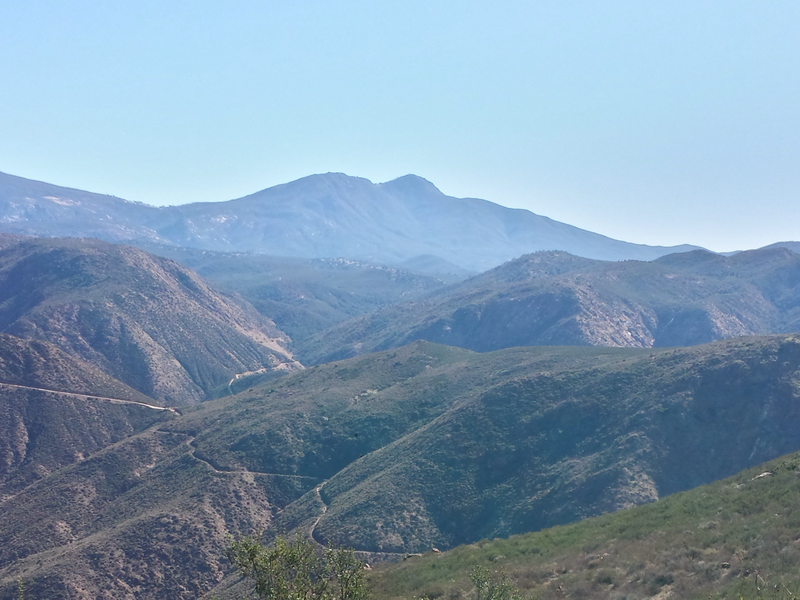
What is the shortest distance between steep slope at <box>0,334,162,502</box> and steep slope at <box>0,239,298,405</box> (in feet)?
85.1

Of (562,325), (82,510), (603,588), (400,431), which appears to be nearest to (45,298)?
(82,510)

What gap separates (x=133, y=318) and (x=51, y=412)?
196 ft

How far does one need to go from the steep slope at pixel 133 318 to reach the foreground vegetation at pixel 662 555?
97.0 metres

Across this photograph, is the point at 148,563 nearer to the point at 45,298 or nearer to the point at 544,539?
the point at 544,539

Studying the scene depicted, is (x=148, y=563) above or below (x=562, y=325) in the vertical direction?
below

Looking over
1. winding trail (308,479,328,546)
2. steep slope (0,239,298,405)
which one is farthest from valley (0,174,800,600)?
steep slope (0,239,298,405)

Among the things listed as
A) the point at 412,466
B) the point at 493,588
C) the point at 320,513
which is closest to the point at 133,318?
the point at 320,513

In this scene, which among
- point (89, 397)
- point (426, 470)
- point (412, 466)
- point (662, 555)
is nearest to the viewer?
point (662, 555)

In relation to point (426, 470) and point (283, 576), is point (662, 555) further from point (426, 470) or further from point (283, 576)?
point (426, 470)

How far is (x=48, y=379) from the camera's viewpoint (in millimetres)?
90688

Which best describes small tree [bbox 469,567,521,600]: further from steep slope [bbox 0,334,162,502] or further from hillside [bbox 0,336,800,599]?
steep slope [bbox 0,334,162,502]

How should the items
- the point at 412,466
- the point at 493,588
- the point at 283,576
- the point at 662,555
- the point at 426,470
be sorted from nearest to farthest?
the point at 283,576 < the point at 493,588 < the point at 662,555 < the point at 426,470 < the point at 412,466

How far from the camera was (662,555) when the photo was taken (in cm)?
2967

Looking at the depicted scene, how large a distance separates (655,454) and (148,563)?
153 ft
